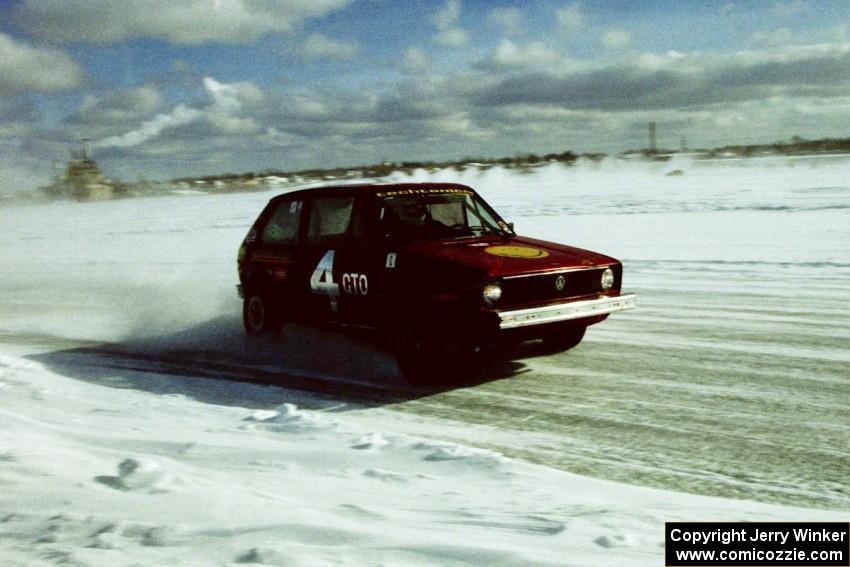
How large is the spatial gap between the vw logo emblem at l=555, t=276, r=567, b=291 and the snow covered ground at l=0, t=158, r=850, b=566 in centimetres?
69

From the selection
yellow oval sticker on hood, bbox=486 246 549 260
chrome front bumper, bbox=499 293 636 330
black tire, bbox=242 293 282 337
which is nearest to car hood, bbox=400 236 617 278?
yellow oval sticker on hood, bbox=486 246 549 260

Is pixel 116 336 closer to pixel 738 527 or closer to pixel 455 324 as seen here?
pixel 455 324

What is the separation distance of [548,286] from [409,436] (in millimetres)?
1892

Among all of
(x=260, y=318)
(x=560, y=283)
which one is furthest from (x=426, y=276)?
(x=260, y=318)

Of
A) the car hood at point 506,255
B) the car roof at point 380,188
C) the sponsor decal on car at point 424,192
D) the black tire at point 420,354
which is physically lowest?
the black tire at point 420,354

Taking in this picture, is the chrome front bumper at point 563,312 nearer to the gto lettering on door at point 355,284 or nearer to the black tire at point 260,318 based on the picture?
the gto lettering on door at point 355,284

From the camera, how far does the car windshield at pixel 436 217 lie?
6863 millimetres

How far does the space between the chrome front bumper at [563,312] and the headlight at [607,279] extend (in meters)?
0.12

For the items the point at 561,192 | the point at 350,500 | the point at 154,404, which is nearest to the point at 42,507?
the point at 350,500

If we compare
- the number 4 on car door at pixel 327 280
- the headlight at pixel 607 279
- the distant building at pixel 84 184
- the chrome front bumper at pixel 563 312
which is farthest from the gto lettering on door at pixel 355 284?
the distant building at pixel 84 184

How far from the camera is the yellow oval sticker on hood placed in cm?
645

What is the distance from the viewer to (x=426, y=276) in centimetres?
622

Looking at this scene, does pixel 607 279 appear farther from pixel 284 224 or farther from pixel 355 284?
pixel 284 224

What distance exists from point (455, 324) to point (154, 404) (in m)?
2.21
